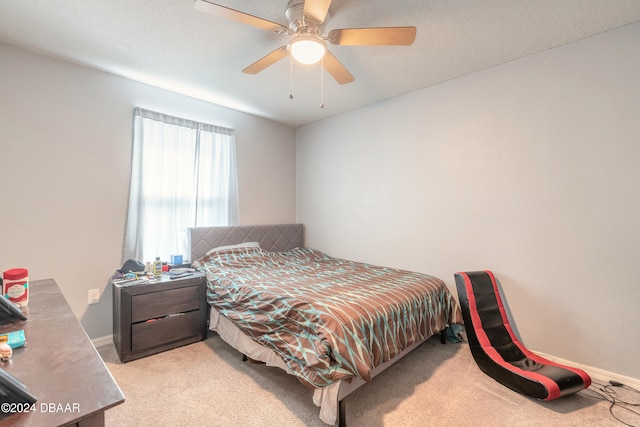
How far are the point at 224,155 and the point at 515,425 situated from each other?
368 centimetres

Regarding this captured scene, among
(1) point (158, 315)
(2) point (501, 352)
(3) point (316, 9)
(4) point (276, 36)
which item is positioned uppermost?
(4) point (276, 36)

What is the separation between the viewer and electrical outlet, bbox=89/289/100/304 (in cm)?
273

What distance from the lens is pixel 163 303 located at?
2646 mm

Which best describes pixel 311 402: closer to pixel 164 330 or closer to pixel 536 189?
pixel 164 330

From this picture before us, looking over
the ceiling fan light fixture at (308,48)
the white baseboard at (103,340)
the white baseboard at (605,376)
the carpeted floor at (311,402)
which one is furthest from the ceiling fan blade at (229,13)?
the white baseboard at (605,376)

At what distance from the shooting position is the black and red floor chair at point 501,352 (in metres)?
1.91

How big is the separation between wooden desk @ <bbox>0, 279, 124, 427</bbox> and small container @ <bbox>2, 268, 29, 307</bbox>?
216 mm

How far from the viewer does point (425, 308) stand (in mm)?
2449

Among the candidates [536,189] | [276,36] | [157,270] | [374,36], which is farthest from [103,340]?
[536,189]

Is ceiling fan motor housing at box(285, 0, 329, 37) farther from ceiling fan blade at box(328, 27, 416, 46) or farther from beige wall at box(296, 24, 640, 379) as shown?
beige wall at box(296, 24, 640, 379)

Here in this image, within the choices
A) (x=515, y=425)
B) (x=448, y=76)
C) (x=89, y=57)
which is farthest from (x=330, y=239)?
(x=89, y=57)

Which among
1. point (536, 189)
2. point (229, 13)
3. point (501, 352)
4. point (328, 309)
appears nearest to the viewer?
point (229, 13)

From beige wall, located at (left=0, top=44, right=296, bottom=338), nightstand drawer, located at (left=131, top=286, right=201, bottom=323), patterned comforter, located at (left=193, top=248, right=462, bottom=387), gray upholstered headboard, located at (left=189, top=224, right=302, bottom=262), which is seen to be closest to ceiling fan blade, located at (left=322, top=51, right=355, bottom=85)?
patterned comforter, located at (left=193, top=248, right=462, bottom=387)

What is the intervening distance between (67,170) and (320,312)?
2.62m
